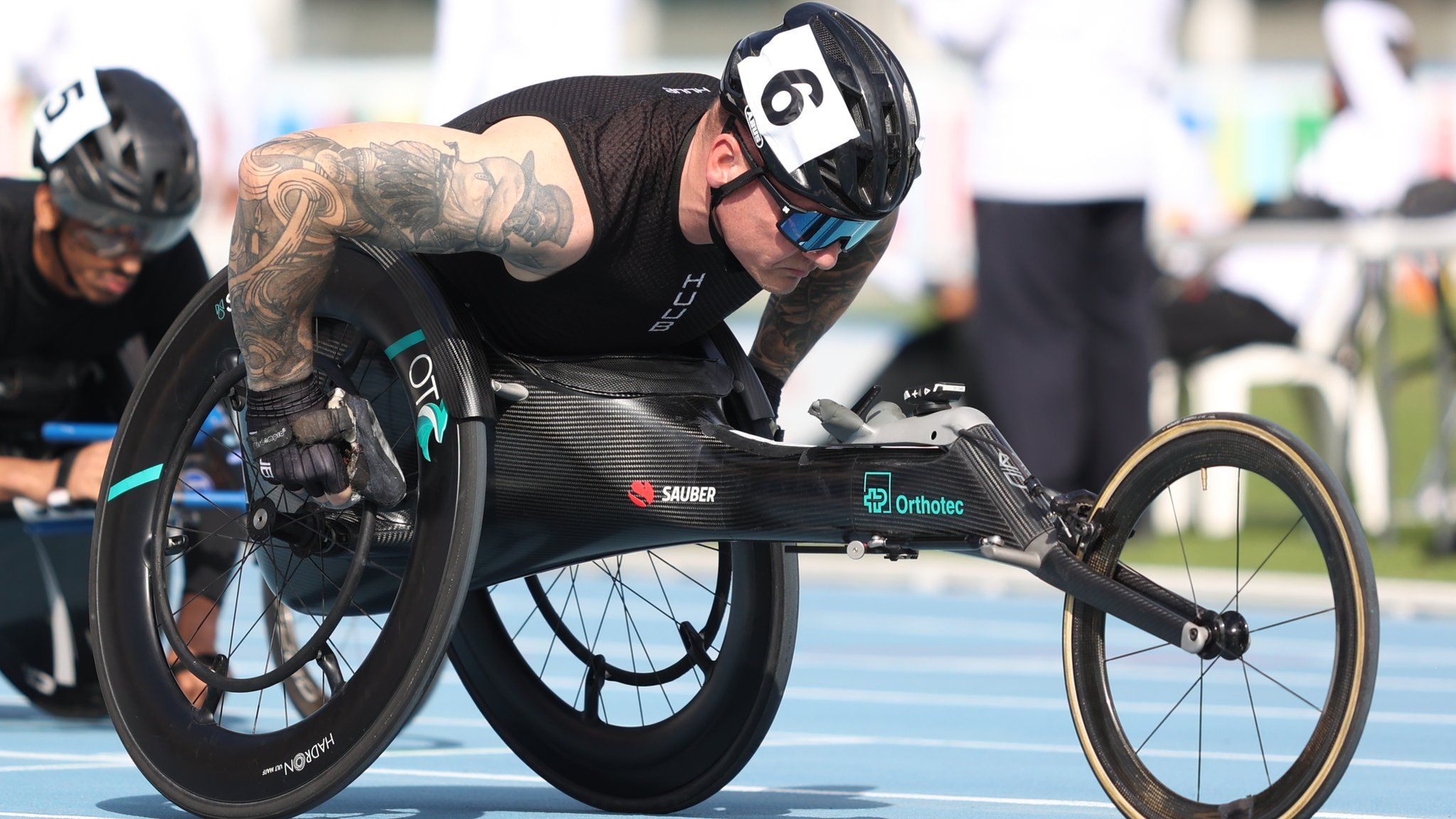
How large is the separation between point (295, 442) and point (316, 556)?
42 centimetres

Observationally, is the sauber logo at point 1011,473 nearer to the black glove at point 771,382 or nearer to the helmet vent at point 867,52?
the helmet vent at point 867,52

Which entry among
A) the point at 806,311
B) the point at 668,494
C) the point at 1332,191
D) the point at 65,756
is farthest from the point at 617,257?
the point at 1332,191

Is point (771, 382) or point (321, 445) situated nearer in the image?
point (321, 445)

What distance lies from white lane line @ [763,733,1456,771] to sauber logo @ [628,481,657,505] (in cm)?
173

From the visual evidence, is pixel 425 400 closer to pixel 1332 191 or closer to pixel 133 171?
pixel 133 171

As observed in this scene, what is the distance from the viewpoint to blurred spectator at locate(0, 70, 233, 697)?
6.35 metres

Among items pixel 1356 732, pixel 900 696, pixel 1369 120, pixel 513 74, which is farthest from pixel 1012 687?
pixel 1369 120

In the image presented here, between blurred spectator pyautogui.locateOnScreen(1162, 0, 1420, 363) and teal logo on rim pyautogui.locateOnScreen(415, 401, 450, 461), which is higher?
blurred spectator pyautogui.locateOnScreen(1162, 0, 1420, 363)

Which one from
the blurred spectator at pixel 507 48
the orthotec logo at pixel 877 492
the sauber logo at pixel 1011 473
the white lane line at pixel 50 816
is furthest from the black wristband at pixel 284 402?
the blurred spectator at pixel 507 48

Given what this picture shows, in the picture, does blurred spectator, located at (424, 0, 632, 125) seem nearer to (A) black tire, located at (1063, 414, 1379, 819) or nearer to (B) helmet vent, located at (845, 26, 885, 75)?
(A) black tire, located at (1063, 414, 1379, 819)

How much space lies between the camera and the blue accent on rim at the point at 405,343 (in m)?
4.46

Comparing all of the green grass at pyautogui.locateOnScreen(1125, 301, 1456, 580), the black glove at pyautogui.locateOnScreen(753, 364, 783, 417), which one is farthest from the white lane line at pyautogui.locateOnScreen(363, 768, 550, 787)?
the green grass at pyautogui.locateOnScreen(1125, 301, 1456, 580)

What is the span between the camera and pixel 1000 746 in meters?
6.26

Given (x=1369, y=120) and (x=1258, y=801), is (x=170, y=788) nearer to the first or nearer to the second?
(x=1258, y=801)
